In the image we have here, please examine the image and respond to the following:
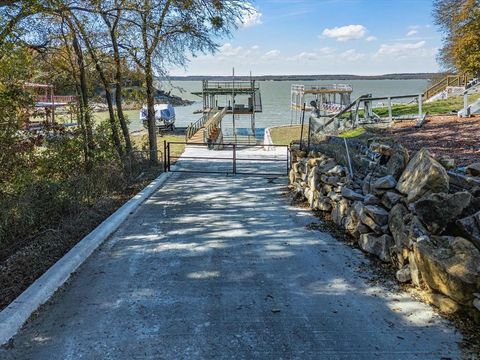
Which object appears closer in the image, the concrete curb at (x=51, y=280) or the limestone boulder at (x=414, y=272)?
the concrete curb at (x=51, y=280)

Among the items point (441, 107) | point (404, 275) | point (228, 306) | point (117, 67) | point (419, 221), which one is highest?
point (117, 67)

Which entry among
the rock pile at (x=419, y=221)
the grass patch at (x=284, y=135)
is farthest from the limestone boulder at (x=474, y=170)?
the grass patch at (x=284, y=135)

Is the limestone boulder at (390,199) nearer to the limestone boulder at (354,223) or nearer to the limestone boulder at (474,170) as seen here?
the limestone boulder at (354,223)

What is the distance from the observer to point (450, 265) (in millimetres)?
4004

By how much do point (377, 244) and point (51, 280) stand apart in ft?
12.8

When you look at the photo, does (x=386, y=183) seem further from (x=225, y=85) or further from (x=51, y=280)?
(x=225, y=85)

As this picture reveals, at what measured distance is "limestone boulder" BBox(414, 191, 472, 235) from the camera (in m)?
4.63

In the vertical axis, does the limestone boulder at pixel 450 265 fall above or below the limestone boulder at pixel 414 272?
above

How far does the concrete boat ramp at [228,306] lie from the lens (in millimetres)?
3594

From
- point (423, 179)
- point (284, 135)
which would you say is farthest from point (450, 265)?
point (284, 135)

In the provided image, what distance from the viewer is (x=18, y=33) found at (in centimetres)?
889

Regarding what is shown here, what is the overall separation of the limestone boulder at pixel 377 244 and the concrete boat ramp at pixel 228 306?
19cm

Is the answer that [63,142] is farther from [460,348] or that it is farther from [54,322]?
[460,348]

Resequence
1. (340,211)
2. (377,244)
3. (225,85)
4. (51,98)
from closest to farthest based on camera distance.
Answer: (377,244), (340,211), (51,98), (225,85)
